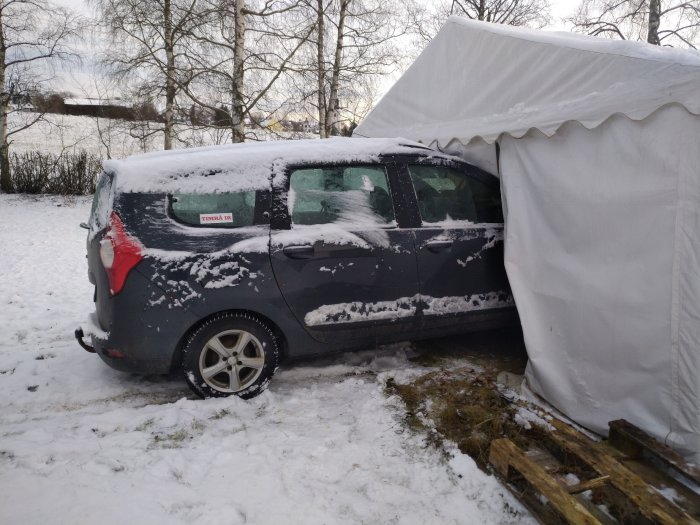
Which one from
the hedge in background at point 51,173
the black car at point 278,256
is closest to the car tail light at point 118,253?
the black car at point 278,256

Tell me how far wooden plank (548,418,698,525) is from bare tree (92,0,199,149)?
13.9 m

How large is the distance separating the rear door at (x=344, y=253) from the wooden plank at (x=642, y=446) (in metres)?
1.49

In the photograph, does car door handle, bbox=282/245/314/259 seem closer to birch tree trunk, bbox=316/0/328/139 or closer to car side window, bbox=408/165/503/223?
car side window, bbox=408/165/503/223

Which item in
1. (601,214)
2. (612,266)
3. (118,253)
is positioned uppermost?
(601,214)

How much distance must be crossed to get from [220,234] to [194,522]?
1704 millimetres

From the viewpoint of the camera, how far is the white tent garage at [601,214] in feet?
8.46

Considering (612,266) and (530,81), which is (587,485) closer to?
(612,266)

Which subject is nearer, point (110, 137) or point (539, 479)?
point (539, 479)

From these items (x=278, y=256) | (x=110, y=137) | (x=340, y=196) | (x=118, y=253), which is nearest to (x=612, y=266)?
(x=340, y=196)

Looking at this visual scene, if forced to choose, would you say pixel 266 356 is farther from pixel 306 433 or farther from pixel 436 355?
pixel 436 355

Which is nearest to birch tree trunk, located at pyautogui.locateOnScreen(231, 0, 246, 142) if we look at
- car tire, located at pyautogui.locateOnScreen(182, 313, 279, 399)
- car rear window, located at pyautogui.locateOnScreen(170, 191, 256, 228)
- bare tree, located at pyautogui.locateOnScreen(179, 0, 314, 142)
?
bare tree, located at pyautogui.locateOnScreen(179, 0, 314, 142)

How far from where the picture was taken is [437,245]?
3.57m

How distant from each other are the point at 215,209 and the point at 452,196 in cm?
186

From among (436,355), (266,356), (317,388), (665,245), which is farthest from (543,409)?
(266,356)
